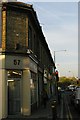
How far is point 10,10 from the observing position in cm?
2400

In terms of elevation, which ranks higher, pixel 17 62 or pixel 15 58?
pixel 15 58

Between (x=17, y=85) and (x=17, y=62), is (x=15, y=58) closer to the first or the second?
(x=17, y=62)

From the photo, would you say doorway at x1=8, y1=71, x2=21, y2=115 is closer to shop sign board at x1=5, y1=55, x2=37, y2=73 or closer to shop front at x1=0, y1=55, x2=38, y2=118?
shop front at x1=0, y1=55, x2=38, y2=118

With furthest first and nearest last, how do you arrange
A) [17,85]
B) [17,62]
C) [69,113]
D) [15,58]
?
[69,113]
[17,85]
[17,62]
[15,58]

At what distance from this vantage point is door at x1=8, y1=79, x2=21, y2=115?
2386 cm

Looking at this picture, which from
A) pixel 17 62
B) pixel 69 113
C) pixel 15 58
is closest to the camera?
pixel 15 58

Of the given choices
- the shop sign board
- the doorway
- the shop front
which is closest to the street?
the shop front

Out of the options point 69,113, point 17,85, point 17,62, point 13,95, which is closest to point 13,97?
point 13,95

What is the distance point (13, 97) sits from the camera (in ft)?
78.9

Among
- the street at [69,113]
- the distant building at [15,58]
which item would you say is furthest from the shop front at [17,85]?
the street at [69,113]

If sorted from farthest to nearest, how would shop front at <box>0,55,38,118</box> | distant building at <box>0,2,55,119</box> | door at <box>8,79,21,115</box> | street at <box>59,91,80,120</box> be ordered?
street at <box>59,91,80,120</box> < door at <box>8,79,21,115</box> < shop front at <box>0,55,38,118</box> < distant building at <box>0,2,55,119</box>

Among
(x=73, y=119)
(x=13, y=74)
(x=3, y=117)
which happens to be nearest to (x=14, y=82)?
(x=13, y=74)

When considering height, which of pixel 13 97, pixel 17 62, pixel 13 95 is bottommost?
pixel 13 97

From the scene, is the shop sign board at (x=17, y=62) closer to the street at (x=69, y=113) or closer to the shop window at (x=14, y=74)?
the shop window at (x=14, y=74)
